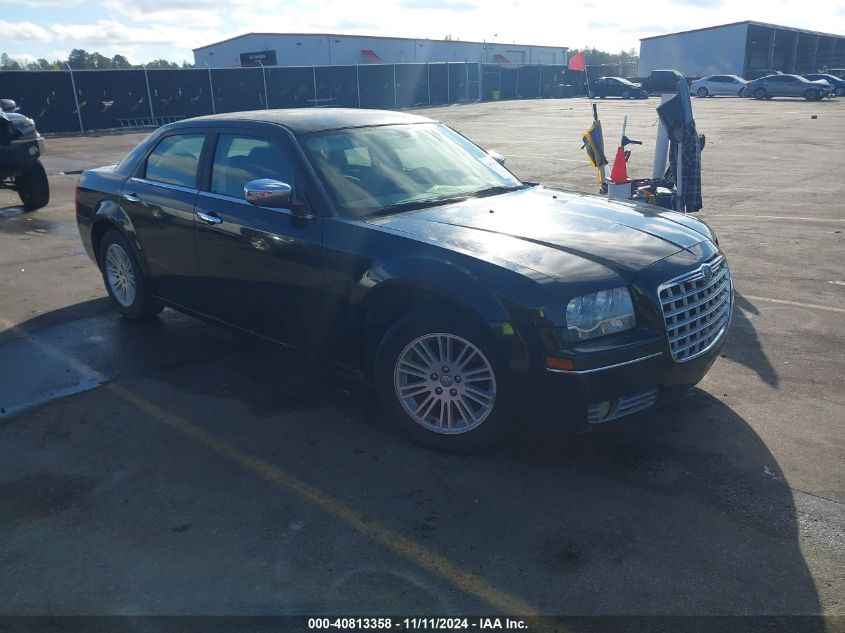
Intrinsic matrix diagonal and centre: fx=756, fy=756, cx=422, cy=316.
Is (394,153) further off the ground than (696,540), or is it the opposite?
(394,153)

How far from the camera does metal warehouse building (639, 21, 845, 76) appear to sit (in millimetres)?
67875

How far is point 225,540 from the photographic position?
330 cm

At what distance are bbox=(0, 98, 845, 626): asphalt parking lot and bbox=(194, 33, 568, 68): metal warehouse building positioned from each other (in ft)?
198

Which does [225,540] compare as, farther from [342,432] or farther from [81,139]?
[81,139]

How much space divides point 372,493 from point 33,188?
1056 centimetres

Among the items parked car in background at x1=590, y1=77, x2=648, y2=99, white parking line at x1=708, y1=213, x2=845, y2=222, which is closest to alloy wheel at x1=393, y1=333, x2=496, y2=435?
white parking line at x1=708, y1=213, x2=845, y2=222

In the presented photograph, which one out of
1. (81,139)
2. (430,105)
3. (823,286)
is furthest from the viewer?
(430,105)

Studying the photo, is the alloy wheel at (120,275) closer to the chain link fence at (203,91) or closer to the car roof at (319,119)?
the car roof at (319,119)

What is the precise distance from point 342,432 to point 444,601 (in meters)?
1.60

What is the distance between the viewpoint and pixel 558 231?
4.14 meters

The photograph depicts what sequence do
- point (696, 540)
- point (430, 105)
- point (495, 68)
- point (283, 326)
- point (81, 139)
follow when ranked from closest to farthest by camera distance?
point (696, 540), point (283, 326), point (81, 139), point (430, 105), point (495, 68)

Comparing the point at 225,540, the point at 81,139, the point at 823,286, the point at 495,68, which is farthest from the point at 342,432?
the point at 495,68

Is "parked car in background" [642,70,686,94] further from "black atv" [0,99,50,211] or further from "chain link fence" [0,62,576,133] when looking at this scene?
"black atv" [0,99,50,211]

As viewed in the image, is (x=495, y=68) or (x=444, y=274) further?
(x=495, y=68)
